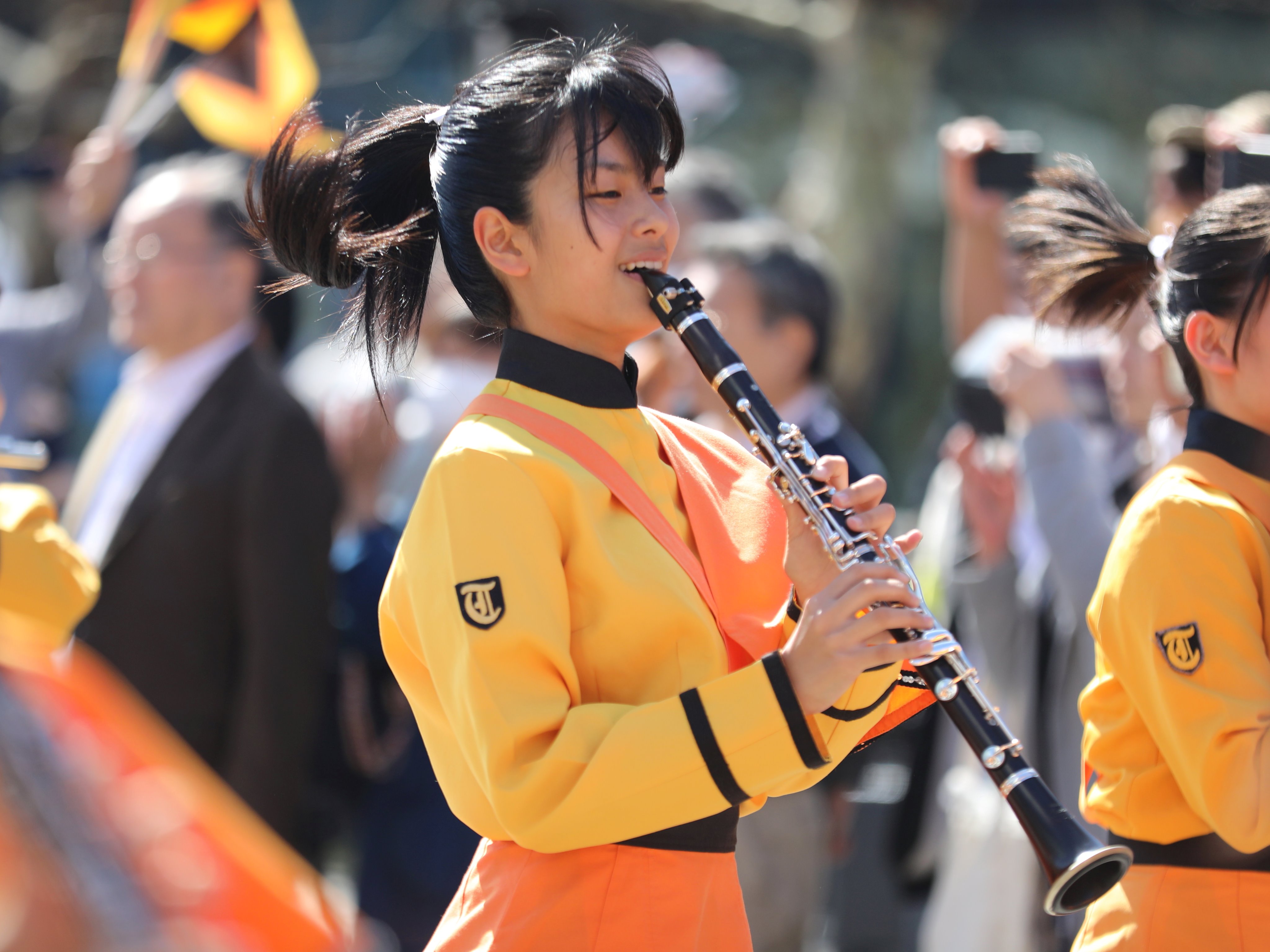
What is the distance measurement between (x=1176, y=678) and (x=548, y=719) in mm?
928

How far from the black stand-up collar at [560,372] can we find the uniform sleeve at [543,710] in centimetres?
20

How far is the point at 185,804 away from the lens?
95 cm

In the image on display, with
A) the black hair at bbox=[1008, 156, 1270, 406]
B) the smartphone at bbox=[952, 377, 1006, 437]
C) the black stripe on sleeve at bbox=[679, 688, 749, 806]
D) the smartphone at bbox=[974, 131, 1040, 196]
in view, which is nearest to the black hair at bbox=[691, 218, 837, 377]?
the smartphone at bbox=[952, 377, 1006, 437]

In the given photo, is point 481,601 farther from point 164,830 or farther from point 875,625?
point 164,830

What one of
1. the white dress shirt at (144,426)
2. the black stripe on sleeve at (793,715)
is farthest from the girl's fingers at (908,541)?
the white dress shirt at (144,426)

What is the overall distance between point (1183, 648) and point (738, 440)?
1.88 meters

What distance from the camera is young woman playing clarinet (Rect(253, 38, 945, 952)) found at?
5.38 feet

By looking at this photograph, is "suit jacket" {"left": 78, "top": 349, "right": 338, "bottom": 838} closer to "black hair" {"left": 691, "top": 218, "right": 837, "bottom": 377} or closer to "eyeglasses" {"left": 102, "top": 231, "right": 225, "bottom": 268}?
Result: "eyeglasses" {"left": 102, "top": 231, "right": 225, "bottom": 268}

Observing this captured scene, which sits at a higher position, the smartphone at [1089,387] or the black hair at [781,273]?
the black hair at [781,273]

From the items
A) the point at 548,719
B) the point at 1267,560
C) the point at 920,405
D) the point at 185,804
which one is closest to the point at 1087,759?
the point at 1267,560

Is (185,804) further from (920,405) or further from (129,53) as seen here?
(920,405)

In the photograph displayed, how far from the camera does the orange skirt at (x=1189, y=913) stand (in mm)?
1963

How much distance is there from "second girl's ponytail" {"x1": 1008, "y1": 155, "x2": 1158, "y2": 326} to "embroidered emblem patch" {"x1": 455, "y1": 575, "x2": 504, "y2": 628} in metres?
1.27

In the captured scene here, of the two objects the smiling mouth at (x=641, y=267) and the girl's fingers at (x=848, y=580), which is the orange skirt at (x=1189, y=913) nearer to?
the girl's fingers at (x=848, y=580)
